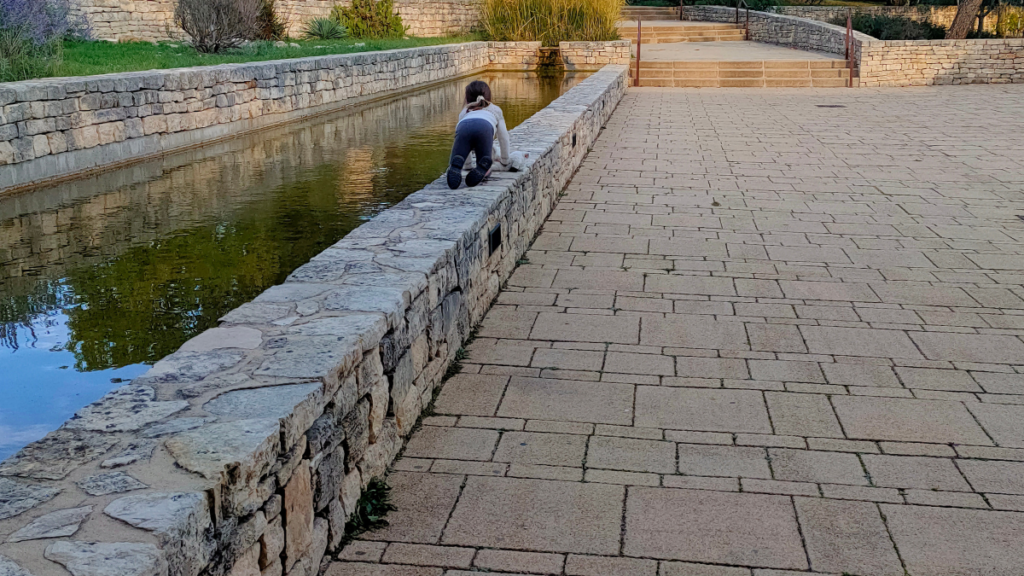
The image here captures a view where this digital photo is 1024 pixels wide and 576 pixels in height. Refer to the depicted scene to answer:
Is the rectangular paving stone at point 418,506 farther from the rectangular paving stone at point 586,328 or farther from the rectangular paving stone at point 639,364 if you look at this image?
the rectangular paving stone at point 586,328

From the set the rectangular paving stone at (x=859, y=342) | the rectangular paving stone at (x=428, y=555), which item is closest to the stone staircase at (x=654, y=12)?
the rectangular paving stone at (x=859, y=342)

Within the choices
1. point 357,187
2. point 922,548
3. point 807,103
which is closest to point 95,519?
point 922,548

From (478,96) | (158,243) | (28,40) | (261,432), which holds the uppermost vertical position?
(28,40)

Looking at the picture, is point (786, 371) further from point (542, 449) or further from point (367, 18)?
point (367, 18)

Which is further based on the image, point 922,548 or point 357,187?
point 357,187

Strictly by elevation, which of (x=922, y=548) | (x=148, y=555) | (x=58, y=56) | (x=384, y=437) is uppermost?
(x=58, y=56)

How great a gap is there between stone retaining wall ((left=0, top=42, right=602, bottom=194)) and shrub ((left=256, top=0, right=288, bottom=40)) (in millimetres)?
3638

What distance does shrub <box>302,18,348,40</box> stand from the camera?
2117cm

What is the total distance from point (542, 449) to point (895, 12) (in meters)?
27.4

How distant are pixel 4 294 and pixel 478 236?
3001 mm

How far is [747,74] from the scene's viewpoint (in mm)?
18266

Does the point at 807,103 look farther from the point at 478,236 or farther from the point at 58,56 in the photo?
the point at 478,236

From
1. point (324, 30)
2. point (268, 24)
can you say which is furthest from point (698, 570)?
point (324, 30)

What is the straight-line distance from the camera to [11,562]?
160cm
